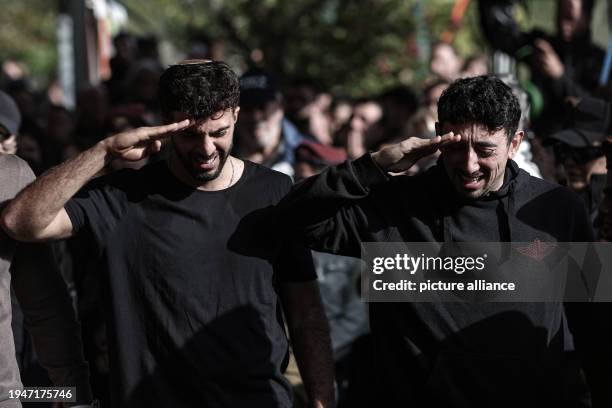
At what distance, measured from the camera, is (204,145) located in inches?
160

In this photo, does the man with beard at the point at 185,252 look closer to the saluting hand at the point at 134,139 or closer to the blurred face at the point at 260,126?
the saluting hand at the point at 134,139

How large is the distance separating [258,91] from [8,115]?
7.94 ft

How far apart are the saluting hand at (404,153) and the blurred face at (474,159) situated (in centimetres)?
16

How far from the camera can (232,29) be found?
56.6ft

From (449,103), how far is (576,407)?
145 cm

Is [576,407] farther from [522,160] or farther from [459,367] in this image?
[522,160]

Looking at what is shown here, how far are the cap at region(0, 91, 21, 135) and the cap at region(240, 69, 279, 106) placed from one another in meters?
2.20

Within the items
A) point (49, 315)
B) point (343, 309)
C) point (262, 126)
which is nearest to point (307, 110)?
point (262, 126)

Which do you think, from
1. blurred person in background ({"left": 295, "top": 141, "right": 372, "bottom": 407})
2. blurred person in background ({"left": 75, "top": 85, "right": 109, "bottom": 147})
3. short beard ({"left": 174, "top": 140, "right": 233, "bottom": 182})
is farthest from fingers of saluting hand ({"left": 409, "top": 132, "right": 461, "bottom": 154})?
blurred person in background ({"left": 75, "top": 85, "right": 109, "bottom": 147})

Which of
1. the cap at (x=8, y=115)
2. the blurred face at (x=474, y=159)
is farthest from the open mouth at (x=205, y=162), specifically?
the cap at (x=8, y=115)

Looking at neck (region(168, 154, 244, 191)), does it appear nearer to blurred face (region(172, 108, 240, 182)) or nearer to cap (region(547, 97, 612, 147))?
blurred face (region(172, 108, 240, 182))

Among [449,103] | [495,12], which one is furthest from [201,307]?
[495,12]

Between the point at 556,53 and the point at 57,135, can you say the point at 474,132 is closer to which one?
the point at 556,53

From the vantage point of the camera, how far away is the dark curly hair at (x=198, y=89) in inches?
161
